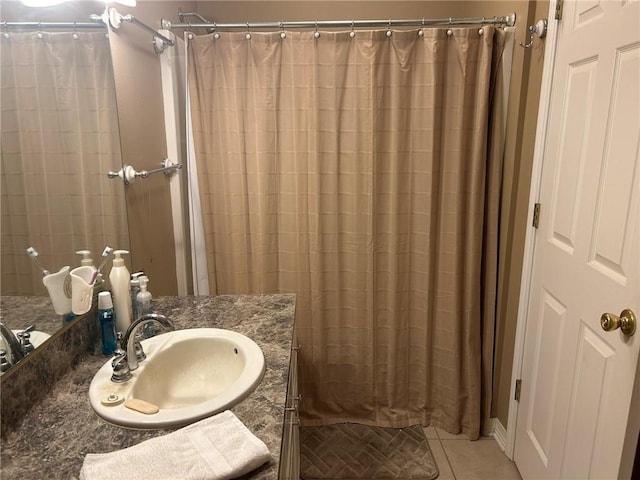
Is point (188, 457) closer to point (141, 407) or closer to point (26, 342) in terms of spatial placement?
point (141, 407)

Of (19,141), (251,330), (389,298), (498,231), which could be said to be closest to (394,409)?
(389,298)

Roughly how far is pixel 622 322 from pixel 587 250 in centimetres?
28

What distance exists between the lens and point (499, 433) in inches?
85.4

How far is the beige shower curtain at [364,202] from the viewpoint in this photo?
1.96 meters

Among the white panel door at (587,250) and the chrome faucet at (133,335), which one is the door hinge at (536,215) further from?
the chrome faucet at (133,335)

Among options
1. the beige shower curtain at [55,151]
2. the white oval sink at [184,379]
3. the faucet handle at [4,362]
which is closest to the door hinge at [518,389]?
the white oval sink at [184,379]

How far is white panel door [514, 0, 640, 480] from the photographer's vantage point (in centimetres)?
119

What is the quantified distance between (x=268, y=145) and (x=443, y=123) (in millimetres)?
808

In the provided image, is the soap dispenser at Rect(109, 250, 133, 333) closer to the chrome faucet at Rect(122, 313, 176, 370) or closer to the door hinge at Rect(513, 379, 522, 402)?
the chrome faucet at Rect(122, 313, 176, 370)

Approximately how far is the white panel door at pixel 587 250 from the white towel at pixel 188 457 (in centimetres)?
101

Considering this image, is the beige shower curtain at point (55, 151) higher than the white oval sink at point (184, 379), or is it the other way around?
the beige shower curtain at point (55, 151)

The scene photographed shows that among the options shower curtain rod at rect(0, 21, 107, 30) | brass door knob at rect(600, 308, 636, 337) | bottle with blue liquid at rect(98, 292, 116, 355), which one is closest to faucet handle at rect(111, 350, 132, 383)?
bottle with blue liquid at rect(98, 292, 116, 355)

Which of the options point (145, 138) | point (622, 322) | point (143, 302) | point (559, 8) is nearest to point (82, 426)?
point (143, 302)

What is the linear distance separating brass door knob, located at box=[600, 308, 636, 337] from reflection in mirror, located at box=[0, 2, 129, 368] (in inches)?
59.0
